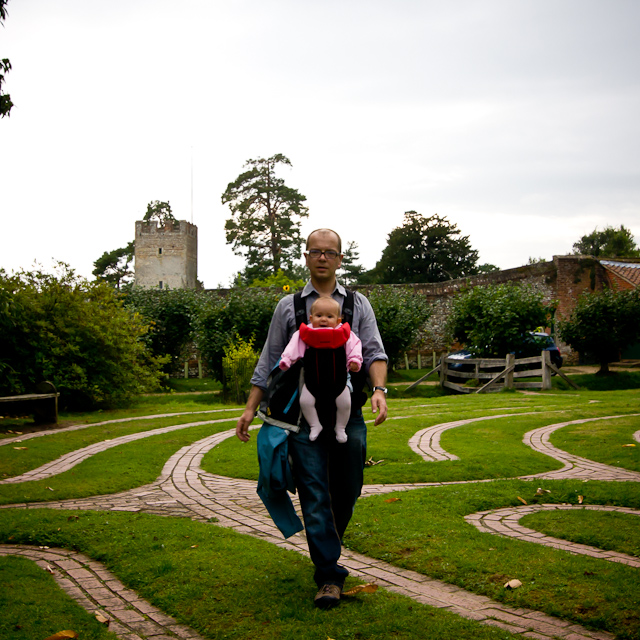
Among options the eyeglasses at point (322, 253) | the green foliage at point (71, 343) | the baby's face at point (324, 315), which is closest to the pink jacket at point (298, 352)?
the baby's face at point (324, 315)

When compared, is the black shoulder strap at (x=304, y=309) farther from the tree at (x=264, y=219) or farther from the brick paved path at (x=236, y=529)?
the tree at (x=264, y=219)

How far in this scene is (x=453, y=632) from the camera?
3.07m

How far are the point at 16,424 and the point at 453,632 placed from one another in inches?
451

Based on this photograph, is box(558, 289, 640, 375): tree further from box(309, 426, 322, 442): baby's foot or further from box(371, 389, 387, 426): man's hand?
box(309, 426, 322, 442): baby's foot

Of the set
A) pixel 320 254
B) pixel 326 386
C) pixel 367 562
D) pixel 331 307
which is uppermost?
pixel 320 254

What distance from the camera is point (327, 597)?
345cm

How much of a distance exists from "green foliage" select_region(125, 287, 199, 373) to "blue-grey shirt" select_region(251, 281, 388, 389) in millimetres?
22991

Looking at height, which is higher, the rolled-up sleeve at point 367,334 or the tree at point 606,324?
the tree at point 606,324

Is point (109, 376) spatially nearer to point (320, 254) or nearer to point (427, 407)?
point (427, 407)

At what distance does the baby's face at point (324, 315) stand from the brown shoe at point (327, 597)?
4.50 feet

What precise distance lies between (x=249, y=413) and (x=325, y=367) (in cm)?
56

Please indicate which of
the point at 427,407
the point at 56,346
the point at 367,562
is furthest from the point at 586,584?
the point at 56,346

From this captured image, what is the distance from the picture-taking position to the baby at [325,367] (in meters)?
3.60

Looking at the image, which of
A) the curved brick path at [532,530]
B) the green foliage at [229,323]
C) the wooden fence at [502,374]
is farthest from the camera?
the green foliage at [229,323]
